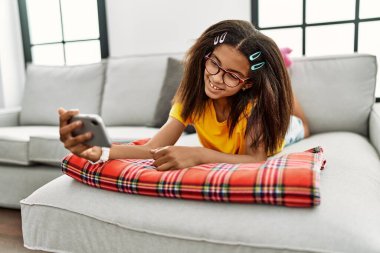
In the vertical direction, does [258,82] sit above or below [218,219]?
above

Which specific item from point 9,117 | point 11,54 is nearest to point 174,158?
point 9,117

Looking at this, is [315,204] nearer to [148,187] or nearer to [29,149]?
[148,187]

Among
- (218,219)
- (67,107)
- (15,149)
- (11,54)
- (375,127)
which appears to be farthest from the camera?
(11,54)

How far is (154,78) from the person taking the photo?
2408mm

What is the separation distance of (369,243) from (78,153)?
2.54 ft

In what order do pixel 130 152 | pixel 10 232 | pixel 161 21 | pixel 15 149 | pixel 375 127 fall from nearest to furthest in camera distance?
pixel 130 152 → pixel 375 127 → pixel 10 232 → pixel 15 149 → pixel 161 21

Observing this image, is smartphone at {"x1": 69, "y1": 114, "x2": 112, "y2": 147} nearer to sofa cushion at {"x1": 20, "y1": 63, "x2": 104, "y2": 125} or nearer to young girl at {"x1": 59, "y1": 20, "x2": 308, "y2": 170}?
young girl at {"x1": 59, "y1": 20, "x2": 308, "y2": 170}

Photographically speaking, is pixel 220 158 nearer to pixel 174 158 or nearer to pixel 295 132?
pixel 174 158

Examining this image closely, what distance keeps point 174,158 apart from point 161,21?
6.15 ft

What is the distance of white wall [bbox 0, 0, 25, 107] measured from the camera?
3273mm

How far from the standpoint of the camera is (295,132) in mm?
1743

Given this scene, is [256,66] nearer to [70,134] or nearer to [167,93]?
[70,134]

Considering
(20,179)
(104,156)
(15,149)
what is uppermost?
(104,156)

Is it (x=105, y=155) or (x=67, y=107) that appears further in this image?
(x=67, y=107)
